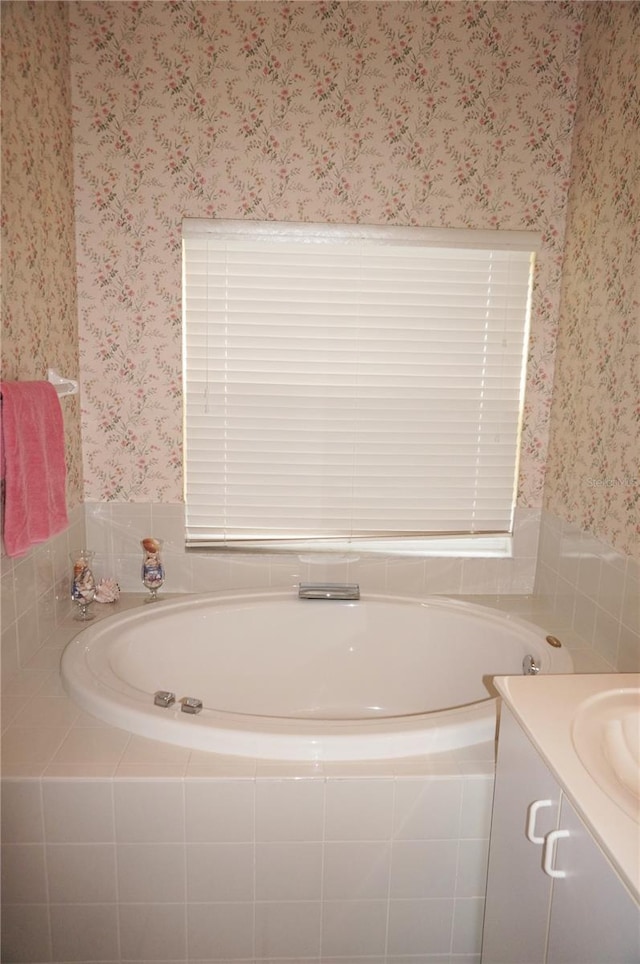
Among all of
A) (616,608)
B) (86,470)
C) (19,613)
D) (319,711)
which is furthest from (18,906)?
(616,608)

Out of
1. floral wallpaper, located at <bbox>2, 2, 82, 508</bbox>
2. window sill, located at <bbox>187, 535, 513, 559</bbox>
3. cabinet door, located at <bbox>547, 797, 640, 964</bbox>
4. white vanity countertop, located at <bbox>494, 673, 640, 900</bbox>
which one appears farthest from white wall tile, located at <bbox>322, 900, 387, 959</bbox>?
floral wallpaper, located at <bbox>2, 2, 82, 508</bbox>

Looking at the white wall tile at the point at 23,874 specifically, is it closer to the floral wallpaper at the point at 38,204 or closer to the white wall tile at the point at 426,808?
the white wall tile at the point at 426,808

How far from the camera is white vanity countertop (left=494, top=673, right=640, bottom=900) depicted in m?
0.87

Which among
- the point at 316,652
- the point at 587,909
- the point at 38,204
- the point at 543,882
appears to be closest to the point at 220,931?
the point at 543,882

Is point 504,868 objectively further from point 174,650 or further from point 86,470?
point 86,470

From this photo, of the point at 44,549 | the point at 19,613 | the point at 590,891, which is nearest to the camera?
the point at 590,891

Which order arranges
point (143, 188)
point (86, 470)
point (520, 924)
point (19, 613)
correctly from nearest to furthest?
point (520, 924), point (19, 613), point (143, 188), point (86, 470)

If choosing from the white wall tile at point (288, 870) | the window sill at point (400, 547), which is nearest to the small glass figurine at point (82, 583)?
the window sill at point (400, 547)

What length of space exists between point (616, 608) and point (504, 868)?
0.94 meters

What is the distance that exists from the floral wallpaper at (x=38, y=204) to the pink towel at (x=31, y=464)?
→ 0.15 m

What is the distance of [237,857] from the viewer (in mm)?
1434

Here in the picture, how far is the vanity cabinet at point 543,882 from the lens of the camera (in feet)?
2.95

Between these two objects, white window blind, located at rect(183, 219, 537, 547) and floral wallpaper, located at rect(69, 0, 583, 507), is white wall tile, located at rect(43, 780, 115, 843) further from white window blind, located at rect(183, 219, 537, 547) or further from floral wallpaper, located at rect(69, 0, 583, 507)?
floral wallpaper, located at rect(69, 0, 583, 507)

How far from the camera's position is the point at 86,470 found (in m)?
2.51
